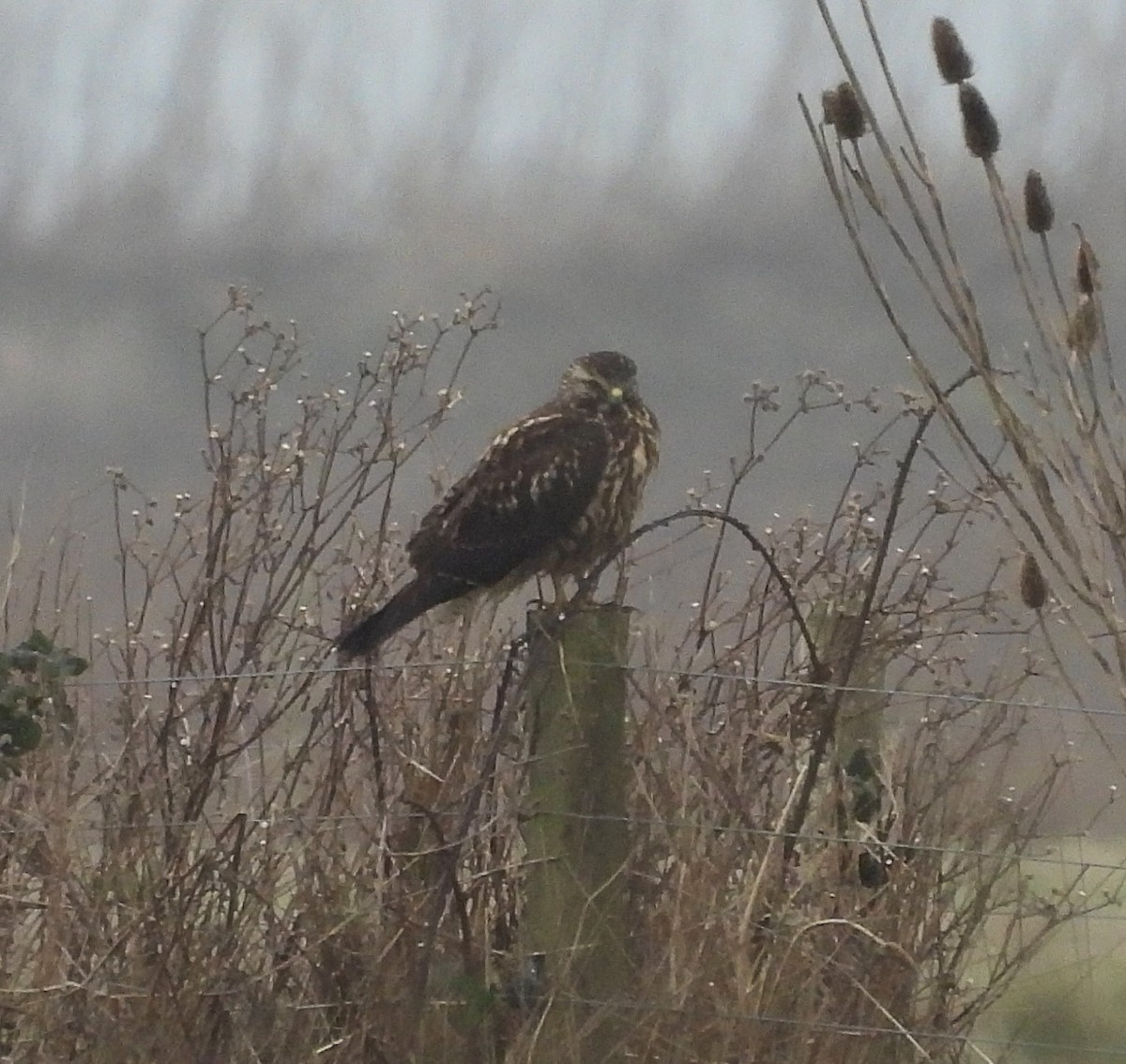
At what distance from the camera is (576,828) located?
8.46 ft

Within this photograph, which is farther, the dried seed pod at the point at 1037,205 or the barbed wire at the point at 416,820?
the barbed wire at the point at 416,820

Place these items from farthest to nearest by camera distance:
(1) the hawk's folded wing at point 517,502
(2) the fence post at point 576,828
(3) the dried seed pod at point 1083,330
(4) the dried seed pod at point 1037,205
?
(1) the hawk's folded wing at point 517,502, (2) the fence post at point 576,828, (4) the dried seed pod at point 1037,205, (3) the dried seed pod at point 1083,330

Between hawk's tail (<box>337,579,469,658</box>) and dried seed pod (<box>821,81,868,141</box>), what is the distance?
1.84 metres

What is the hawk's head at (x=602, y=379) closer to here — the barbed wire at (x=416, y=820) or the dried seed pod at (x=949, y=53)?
the barbed wire at (x=416, y=820)

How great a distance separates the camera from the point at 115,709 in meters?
3.71

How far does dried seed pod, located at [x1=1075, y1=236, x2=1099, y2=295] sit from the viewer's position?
1611 millimetres

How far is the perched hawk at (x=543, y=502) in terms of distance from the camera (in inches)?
152

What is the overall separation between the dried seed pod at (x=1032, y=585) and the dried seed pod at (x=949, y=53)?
43 cm

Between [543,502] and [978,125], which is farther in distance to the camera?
[543,502]

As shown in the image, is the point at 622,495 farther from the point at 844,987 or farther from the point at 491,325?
the point at 844,987

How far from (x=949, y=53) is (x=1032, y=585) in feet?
1.55

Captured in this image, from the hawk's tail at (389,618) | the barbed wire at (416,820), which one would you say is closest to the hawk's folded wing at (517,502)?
the hawk's tail at (389,618)

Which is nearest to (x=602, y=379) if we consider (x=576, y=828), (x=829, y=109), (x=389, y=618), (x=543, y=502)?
(x=543, y=502)

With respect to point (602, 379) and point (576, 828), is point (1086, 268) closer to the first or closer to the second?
point (576, 828)
